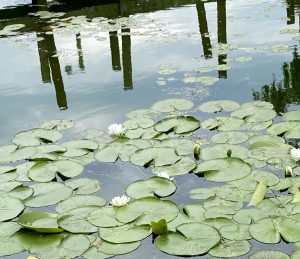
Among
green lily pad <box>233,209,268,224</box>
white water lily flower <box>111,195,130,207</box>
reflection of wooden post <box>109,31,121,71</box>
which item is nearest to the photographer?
green lily pad <box>233,209,268,224</box>

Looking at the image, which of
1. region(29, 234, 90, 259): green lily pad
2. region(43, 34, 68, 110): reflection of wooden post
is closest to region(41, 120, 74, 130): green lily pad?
region(43, 34, 68, 110): reflection of wooden post

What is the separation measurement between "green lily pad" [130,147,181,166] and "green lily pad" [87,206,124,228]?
571mm

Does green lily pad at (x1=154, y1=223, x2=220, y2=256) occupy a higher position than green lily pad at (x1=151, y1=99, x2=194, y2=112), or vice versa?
green lily pad at (x1=151, y1=99, x2=194, y2=112)

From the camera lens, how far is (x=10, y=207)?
8.60 feet

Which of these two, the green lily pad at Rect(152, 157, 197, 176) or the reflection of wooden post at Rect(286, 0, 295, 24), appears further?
the reflection of wooden post at Rect(286, 0, 295, 24)

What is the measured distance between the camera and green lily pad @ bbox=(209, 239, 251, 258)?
214 centimetres

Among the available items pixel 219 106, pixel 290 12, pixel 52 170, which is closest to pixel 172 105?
pixel 219 106

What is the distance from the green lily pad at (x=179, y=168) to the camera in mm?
2883

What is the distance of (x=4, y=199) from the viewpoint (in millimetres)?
2697

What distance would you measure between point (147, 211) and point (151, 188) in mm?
245

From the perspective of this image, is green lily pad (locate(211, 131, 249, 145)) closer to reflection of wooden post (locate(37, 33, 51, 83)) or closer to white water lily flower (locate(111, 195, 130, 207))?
white water lily flower (locate(111, 195, 130, 207))

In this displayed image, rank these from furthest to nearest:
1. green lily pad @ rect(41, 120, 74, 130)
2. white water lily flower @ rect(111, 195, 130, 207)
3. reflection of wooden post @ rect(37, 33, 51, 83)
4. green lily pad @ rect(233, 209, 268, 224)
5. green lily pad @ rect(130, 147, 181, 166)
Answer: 1. reflection of wooden post @ rect(37, 33, 51, 83)
2. green lily pad @ rect(41, 120, 74, 130)
3. green lily pad @ rect(130, 147, 181, 166)
4. white water lily flower @ rect(111, 195, 130, 207)
5. green lily pad @ rect(233, 209, 268, 224)

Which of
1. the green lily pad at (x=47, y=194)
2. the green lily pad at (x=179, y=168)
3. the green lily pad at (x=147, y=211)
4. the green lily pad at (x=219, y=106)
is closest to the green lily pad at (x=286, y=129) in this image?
the green lily pad at (x=219, y=106)

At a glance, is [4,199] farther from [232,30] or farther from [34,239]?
[232,30]
